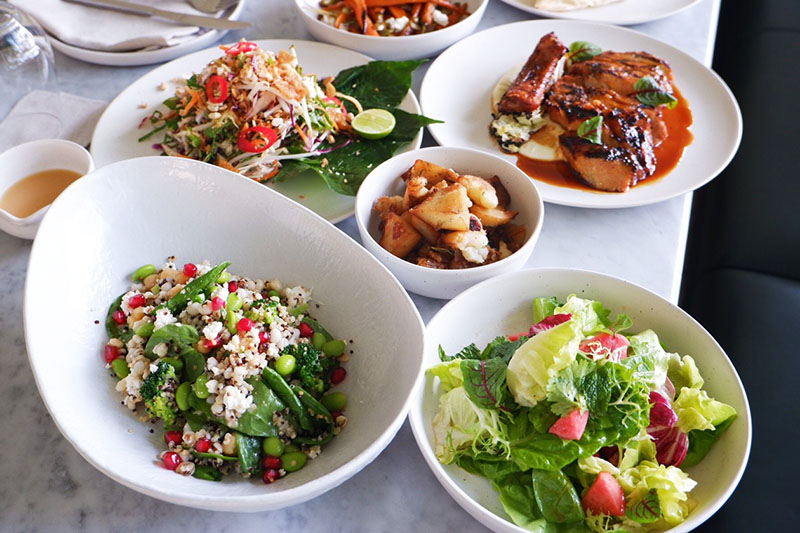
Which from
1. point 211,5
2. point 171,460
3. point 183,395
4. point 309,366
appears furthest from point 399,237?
point 211,5

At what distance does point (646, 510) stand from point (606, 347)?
0.36 m

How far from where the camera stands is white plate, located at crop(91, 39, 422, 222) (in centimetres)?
220

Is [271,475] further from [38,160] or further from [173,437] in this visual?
[38,160]

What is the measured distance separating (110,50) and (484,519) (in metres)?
2.37

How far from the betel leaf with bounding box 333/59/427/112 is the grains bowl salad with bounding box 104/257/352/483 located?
107 centimetres

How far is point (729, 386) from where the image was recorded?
5.23ft

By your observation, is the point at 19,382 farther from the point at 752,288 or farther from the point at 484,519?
the point at 752,288

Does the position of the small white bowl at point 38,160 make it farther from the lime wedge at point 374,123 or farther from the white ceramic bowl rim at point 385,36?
the white ceramic bowl rim at point 385,36

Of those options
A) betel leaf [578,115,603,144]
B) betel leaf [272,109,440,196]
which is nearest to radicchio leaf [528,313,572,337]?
betel leaf [272,109,440,196]

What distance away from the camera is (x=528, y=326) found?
1849 mm

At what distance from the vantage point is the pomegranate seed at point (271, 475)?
4.74 feet

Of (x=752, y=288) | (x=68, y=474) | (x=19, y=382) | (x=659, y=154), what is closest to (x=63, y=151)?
(x=19, y=382)

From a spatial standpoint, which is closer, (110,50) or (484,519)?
(484,519)

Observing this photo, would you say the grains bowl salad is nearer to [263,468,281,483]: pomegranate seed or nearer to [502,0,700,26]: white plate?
[263,468,281,483]: pomegranate seed
